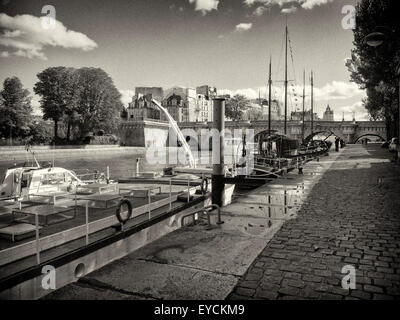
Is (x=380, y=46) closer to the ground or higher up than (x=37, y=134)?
higher up

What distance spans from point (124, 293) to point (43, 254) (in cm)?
274

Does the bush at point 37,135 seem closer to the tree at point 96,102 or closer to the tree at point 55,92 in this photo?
the tree at point 55,92

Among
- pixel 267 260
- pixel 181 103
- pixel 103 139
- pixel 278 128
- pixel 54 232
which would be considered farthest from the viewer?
pixel 181 103

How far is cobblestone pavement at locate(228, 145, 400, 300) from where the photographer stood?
447 centimetres

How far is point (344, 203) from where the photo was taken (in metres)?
10.2

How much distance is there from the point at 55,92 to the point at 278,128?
164 feet

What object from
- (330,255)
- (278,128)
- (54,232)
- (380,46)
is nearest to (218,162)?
(330,255)

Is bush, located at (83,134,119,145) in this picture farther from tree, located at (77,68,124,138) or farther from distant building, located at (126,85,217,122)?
distant building, located at (126,85,217,122)

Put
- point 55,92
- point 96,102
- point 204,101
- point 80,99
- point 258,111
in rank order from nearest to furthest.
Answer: point 55,92, point 80,99, point 96,102, point 204,101, point 258,111

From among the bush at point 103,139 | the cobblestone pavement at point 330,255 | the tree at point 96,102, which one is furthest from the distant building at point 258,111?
the cobblestone pavement at point 330,255

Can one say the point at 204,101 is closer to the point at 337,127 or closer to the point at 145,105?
the point at 145,105

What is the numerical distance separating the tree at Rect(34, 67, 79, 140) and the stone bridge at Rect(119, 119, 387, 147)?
22311 mm

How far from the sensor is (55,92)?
5297 centimetres

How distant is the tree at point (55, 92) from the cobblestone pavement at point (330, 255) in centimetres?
5279
